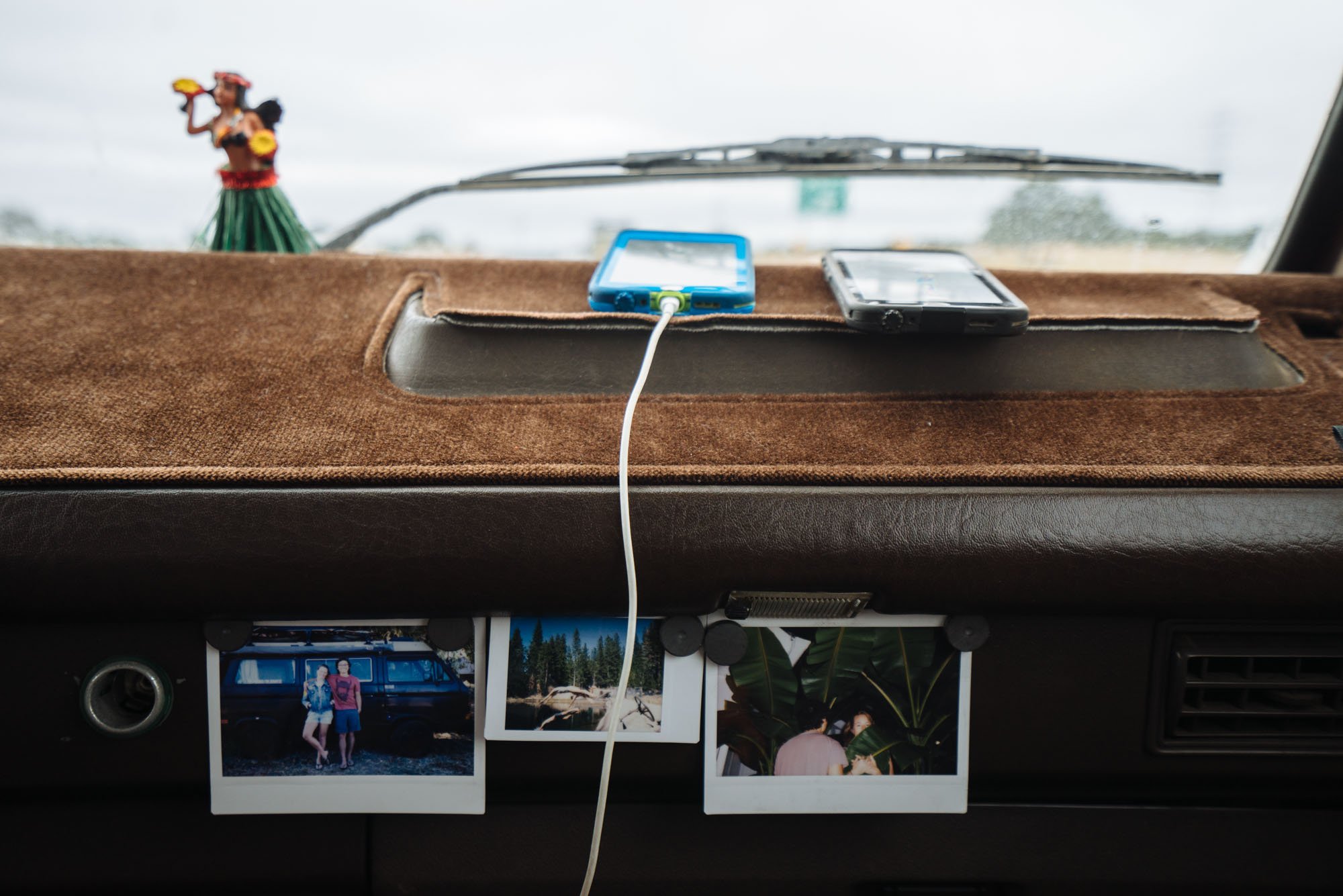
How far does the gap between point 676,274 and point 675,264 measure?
37 millimetres

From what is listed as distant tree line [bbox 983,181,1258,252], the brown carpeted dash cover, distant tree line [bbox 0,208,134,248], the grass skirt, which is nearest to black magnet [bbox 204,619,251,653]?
the brown carpeted dash cover

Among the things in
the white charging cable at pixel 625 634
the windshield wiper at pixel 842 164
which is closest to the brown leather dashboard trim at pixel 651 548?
the white charging cable at pixel 625 634

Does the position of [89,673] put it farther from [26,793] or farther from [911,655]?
[911,655]

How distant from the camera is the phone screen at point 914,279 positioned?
89 centimetres

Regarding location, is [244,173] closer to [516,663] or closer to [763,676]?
[516,663]

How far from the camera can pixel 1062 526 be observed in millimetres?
713

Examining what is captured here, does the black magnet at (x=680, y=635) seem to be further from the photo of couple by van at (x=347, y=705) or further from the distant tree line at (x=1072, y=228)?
the distant tree line at (x=1072, y=228)

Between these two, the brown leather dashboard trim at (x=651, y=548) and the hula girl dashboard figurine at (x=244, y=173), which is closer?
the brown leather dashboard trim at (x=651, y=548)

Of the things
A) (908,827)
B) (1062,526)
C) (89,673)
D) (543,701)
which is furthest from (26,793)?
(1062,526)

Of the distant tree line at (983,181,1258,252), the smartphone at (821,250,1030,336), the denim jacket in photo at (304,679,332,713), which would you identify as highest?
the distant tree line at (983,181,1258,252)

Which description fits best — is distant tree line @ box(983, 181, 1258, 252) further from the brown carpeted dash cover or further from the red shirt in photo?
the red shirt in photo

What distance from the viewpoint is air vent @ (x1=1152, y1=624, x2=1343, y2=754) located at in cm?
77

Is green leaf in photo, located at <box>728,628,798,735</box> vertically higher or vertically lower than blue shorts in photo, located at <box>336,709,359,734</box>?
higher

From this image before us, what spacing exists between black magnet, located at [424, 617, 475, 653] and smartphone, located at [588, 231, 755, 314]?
0.38 metres
